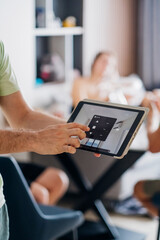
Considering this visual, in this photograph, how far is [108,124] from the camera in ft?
5.49

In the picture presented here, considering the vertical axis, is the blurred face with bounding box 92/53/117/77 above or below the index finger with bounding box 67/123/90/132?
below

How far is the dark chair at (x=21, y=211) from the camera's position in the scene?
2.25m

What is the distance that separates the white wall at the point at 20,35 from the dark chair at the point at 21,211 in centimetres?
163

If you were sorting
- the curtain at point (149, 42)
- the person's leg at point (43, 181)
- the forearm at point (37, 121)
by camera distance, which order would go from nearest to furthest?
1. the forearm at point (37, 121)
2. the person's leg at point (43, 181)
3. the curtain at point (149, 42)

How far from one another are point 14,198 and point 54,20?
2581 millimetres

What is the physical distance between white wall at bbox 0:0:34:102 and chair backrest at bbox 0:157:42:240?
163cm

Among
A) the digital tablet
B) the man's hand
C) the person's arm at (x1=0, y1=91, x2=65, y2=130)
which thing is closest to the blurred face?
the person's arm at (x1=0, y1=91, x2=65, y2=130)

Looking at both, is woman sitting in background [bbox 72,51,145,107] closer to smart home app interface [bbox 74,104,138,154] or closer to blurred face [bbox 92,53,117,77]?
blurred face [bbox 92,53,117,77]

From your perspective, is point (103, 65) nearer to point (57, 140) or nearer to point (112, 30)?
point (112, 30)

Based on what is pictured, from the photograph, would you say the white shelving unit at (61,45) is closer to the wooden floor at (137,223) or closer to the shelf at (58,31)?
the shelf at (58,31)

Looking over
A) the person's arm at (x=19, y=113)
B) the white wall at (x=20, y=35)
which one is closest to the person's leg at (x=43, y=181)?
the white wall at (x=20, y=35)

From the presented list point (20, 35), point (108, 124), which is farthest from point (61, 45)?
point (108, 124)

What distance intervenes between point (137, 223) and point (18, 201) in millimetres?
1598

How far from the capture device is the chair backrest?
88.7 inches
